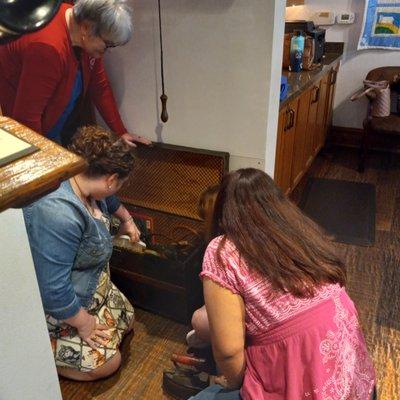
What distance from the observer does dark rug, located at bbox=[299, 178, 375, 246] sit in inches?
101

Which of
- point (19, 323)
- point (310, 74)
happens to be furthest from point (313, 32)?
point (19, 323)

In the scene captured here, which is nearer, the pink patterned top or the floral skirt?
the pink patterned top

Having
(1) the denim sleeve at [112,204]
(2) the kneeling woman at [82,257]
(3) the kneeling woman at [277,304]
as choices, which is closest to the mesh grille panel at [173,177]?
(1) the denim sleeve at [112,204]

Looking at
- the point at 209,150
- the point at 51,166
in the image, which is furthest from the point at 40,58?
the point at 51,166

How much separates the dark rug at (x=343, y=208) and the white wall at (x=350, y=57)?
93cm

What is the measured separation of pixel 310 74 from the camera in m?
2.79

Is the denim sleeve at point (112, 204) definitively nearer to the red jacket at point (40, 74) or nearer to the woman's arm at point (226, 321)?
the red jacket at point (40, 74)

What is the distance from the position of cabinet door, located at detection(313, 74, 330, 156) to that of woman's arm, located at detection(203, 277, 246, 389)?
8.20 ft

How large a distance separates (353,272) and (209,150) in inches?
40.0

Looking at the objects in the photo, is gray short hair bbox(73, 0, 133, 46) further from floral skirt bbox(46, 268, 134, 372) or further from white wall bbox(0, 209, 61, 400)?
white wall bbox(0, 209, 61, 400)

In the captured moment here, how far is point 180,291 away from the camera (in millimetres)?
1731

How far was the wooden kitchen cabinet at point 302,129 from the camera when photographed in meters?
2.33

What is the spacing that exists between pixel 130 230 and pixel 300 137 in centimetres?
142

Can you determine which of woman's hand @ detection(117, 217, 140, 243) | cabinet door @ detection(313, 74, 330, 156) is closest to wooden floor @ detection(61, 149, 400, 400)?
woman's hand @ detection(117, 217, 140, 243)
